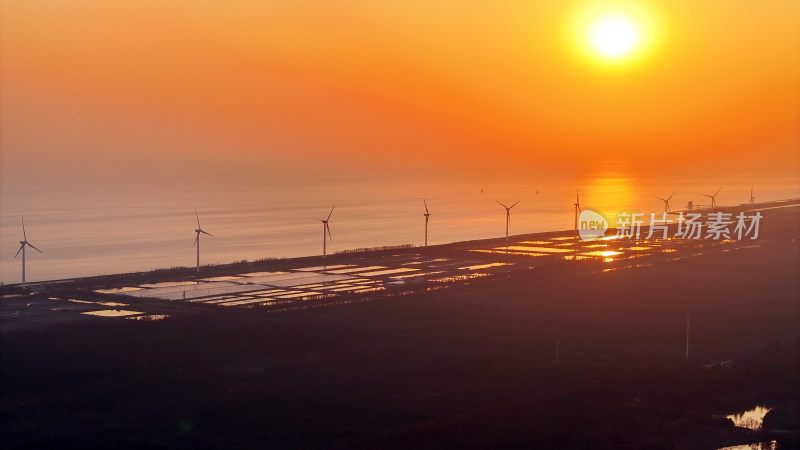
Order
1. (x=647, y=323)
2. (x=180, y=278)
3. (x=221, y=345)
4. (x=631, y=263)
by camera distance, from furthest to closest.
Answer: (x=631, y=263) < (x=180, y=278) < (x=647, y=323) < (x=221, y=345)

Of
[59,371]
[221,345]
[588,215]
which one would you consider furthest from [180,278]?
[588,215]

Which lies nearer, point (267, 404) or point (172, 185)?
point (267, 404)

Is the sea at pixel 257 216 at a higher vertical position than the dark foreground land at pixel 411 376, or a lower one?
higher

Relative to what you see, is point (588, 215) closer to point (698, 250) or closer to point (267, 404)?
point (698, 250)

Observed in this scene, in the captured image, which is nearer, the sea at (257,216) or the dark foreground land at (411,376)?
the dark foreground land at (411,376)
